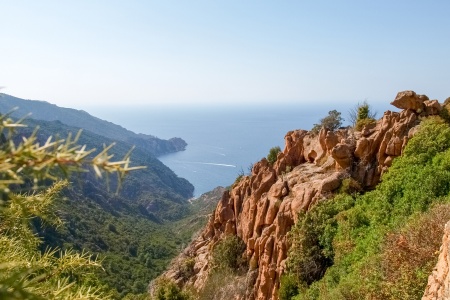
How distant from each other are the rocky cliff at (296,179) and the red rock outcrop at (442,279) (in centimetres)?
1121

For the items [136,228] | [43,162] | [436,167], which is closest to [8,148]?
[43,162]

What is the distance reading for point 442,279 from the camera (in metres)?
6.86

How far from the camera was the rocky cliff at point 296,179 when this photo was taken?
61.3 ft

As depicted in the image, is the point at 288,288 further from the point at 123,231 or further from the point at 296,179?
the point at 123,231

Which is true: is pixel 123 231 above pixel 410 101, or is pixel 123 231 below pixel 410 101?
below

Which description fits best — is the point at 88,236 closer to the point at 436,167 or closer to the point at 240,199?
the point at 240,199

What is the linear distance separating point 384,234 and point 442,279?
6.35 meters

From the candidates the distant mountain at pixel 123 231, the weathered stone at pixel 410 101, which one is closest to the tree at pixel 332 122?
the weathered stone at pixel 410 101

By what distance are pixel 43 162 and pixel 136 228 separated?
69538 millimetres

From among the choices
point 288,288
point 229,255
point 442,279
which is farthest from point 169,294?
point 442,279

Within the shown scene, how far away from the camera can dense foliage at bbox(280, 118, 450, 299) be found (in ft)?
30.5

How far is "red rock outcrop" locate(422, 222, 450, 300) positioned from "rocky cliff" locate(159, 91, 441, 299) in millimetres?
11208

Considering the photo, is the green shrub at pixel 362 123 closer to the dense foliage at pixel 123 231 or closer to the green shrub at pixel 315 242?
the green shrub at pixel 315 242

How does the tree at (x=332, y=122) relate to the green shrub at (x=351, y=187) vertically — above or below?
above
